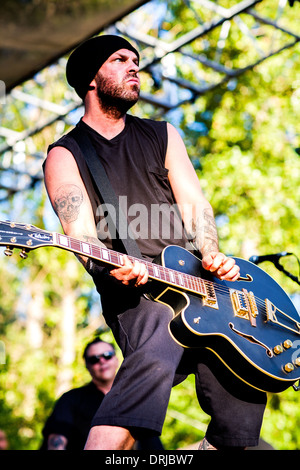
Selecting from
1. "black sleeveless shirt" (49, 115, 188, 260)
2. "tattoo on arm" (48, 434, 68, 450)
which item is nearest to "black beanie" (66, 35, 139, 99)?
"black sleeveless shirt" (49, 115, 188, 260)

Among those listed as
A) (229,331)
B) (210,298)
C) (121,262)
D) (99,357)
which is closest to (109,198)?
(121,262)

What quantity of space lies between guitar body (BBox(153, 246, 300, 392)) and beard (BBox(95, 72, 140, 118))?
900 millimetres

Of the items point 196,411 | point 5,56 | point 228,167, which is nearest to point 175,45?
point 5,56

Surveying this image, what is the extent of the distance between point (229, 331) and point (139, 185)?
92 centimetres

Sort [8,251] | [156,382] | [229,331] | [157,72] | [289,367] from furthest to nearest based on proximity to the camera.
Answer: [157,72]
[289,367]
[229,331]
[156,382]
[8,251]

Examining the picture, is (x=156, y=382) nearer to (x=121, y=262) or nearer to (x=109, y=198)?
(x=121, y=262)

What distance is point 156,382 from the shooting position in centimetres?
262

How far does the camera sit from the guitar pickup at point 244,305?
311 centimetres

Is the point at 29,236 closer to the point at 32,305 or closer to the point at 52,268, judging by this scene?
the point at 52,268

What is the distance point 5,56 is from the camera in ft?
23.4

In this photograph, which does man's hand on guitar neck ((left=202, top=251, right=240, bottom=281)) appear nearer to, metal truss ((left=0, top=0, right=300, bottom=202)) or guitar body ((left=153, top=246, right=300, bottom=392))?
guitar body ((left=153, top=246, right=300, bottom=392))

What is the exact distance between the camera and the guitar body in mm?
2824

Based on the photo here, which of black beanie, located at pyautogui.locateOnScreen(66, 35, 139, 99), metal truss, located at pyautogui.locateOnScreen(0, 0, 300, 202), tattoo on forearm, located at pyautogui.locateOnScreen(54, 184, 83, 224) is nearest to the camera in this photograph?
tattoo on forearm, located at pyautogui.locateOnScreen(54, 184, 83, 224)

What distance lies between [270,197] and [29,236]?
349 inches
